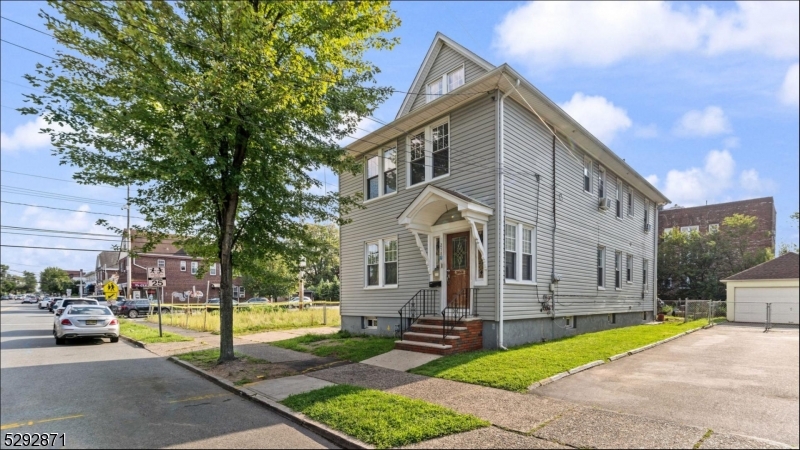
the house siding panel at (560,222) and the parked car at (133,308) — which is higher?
the house siding panel at (560,222)

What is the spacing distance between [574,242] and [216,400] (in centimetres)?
1145

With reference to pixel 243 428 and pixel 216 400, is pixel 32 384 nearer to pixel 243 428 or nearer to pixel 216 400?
pixel 216 400

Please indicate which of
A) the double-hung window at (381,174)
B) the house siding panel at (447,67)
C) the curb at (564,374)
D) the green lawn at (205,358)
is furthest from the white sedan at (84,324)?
the curb at (564,374)

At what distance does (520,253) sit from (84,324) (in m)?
14.3

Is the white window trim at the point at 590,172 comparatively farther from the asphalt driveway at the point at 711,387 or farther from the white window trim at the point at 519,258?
the asphalt driveway at the point at 711,387

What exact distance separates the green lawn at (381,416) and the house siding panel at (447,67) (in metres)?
9.51

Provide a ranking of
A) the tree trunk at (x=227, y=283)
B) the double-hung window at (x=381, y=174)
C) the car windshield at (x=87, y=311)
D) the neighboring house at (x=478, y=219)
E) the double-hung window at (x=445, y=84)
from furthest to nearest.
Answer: the car windshield at (x=87, y=311)
the double-hung window at (x=381, y=174)
the double-hung window at (x=445, y=84)
the neighboring house at (x=478, y=219)
the tree trunk at (x=227, y=283)

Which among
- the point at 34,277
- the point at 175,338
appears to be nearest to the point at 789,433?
the point at 175,338

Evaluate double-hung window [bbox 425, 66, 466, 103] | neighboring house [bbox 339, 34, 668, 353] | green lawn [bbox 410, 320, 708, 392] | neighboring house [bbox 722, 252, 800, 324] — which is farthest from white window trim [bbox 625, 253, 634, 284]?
neighboring house [bbox 722, 252, 800, 324]

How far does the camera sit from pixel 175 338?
50.5 ft

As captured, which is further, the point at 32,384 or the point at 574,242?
the point at 574,242

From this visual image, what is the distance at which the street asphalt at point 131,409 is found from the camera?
4977 mm

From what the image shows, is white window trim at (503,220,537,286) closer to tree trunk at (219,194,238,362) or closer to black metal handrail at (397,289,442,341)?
black metal handrail at (397,289,442,341)

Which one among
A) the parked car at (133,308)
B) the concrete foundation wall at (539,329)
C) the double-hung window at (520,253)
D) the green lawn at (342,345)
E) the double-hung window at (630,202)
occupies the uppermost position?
the double-hung window at (630,202)
